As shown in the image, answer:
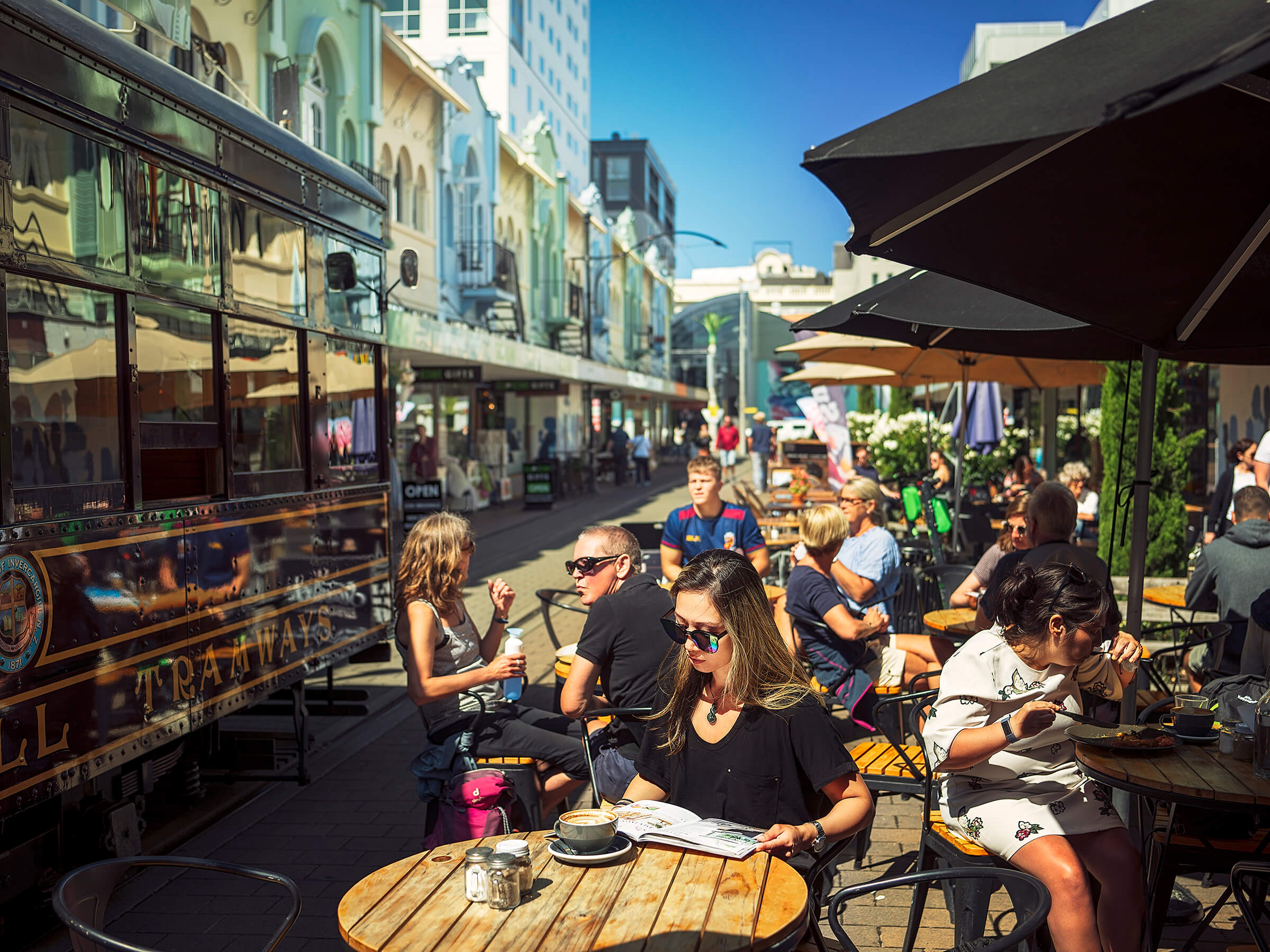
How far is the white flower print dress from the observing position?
3.38 m

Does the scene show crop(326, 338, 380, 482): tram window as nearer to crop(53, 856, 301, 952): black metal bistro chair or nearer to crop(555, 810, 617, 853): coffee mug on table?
crop(53, 856, 301, 952): black metal bistro chair

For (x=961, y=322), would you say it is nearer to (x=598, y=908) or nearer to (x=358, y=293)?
(x=598, y=908)

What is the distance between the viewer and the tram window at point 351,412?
22.5 feet

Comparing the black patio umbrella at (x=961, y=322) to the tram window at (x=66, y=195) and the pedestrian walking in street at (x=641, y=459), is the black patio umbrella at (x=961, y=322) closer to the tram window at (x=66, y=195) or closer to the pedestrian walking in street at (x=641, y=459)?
the tram window at (x=66, y=195)

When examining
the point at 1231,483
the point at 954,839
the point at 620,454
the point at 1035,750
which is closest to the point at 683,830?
the point at 954,839

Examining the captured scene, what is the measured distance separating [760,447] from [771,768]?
2019 centimetres

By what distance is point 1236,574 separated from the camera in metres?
5.89

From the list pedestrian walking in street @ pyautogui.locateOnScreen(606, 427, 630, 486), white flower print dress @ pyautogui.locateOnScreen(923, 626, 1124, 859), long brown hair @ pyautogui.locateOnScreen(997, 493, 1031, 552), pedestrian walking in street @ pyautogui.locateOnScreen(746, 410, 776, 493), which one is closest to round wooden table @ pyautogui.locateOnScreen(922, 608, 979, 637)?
long brown hair @ pyautogui.locateOnScreen(997, 493, 1031, 552)

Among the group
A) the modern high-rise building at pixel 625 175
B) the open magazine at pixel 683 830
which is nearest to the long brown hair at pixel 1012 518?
the open magazine at pixel 683 830

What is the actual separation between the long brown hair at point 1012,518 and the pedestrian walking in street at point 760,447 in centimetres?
1459

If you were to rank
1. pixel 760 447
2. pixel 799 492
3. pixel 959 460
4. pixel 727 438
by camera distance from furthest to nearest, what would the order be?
pixel 727 438, pixel 760 447, pixel 799 492, pixel 959 460

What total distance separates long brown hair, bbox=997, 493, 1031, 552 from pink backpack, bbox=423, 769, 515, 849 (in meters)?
3.12

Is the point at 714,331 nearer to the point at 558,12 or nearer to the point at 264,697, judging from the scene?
the point at 558,12

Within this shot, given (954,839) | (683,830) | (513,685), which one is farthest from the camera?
(513,685)
